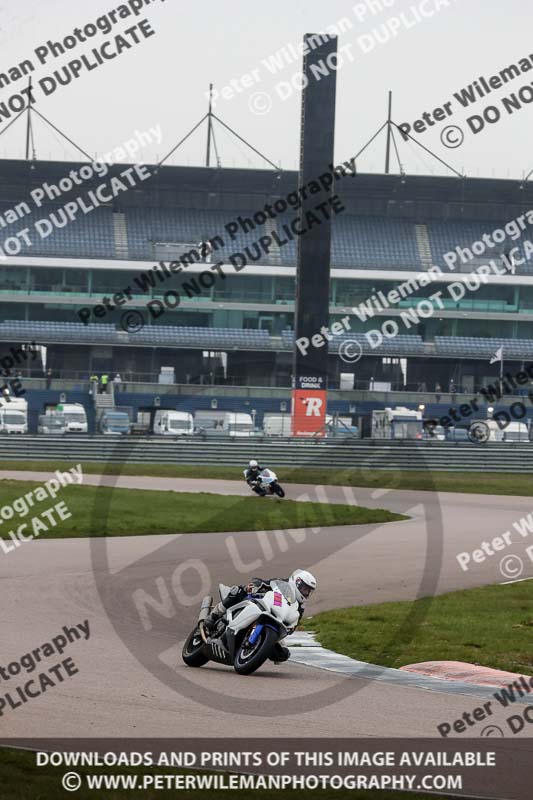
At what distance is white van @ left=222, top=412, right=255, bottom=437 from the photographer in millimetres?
53969

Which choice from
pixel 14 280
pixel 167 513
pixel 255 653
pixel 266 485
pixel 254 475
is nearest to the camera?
pixel 255 653

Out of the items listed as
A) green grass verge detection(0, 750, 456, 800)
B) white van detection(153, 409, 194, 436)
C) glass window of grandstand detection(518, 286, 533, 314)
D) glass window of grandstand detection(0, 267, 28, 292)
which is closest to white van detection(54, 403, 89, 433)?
white van detection(153, 409, 194, 436)

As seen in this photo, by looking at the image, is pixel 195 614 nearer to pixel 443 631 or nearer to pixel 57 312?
pixel 443 631

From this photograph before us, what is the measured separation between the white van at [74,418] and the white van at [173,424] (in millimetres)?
3540

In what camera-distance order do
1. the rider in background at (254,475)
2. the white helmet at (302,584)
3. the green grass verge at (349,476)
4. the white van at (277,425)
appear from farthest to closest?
1. the white van at (277,425)
2. the green grass verge at (349,476)
3. the rider in background at (254,475)
4. the white helmet at (302,584)

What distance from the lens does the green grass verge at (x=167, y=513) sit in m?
25.1

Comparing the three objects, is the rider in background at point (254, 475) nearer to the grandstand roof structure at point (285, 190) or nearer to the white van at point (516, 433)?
the white van at point (516, 433)

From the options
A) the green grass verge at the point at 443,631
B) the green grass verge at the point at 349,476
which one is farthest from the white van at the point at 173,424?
the green grass verge at the point at 443,631

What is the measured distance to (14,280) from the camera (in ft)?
245

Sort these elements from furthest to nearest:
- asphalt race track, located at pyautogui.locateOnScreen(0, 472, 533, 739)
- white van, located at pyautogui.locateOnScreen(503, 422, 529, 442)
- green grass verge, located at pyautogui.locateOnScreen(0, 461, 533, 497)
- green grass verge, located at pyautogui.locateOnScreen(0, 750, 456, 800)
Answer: white van, located at pyautogui.locateOnScreen(503, 422, 529, 442)
green grass verge, located at pyautogui.locateOnScreen(0, 461, 533, 497)
asphalt race track, located at pyautogui.locateOnScreen(0, 472, 533, 739)
green grass verge, located at pyautogui.locateOnScreen(0, 750, 456, 800)

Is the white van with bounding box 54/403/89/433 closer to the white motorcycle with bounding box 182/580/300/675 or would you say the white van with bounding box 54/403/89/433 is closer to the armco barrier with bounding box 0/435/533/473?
the armco barrier with bounding box 0/435/533/473

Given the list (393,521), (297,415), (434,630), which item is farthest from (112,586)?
(297,415)

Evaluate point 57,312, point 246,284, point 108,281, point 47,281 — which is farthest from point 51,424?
point 246,284

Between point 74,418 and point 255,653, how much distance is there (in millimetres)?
45842
